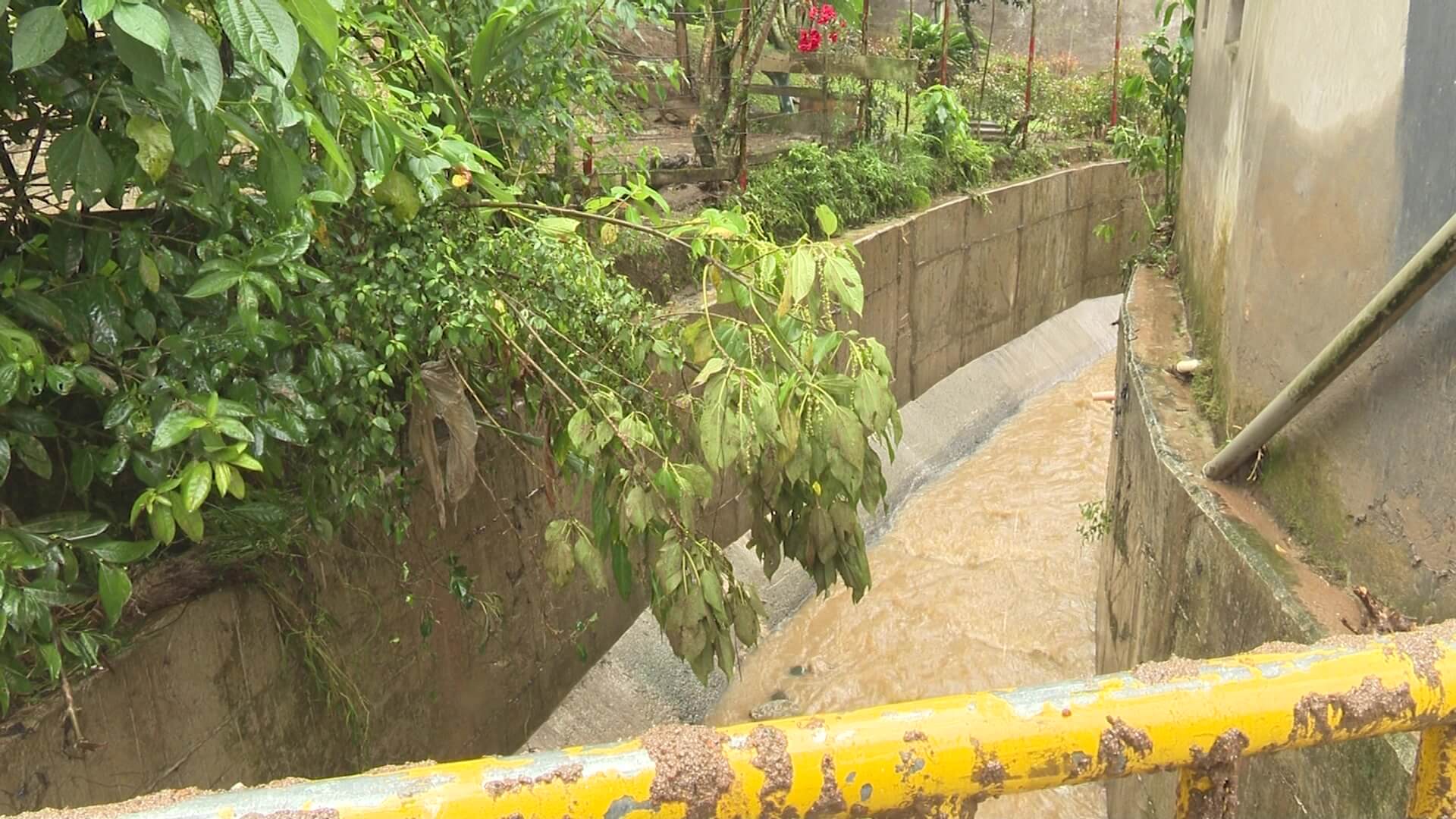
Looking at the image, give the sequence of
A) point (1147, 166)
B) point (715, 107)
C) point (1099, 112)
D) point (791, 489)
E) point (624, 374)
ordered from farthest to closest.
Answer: point (1099, 112), point (1147, 166), point (715, 107), point (624, 374), point (791, 489)

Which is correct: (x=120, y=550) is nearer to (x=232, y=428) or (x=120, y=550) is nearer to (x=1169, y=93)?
(x=232, y=428)

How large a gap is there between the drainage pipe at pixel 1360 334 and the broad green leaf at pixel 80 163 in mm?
2407

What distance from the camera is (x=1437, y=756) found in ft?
3.60

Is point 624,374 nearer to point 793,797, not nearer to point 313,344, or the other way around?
point 313,344

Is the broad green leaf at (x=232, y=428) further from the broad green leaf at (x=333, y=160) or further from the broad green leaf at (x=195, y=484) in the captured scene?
the broad green leaf at (x=333, y=160)

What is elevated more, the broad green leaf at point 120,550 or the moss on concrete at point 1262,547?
the broad green leaf at point 120,550

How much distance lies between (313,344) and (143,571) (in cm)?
70

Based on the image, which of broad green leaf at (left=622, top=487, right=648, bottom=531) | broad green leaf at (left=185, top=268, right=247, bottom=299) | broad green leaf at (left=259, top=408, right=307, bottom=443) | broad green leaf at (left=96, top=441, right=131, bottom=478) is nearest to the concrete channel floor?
broad green leaf at (left=622, top=487, right=648, bottom=531)

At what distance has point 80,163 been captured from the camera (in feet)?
5.66

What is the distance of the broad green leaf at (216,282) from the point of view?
206 cm

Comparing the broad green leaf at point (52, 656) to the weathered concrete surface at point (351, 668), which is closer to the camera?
the broad green leaf at point (52, 656)

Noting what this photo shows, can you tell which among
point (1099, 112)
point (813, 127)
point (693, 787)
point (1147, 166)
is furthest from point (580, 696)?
point (1099, 112)

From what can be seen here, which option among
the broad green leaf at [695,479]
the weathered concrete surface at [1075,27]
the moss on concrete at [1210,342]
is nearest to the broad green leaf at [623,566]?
the broad green leaf at [695,479]

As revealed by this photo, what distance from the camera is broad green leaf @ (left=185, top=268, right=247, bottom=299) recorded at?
2.06 meters
